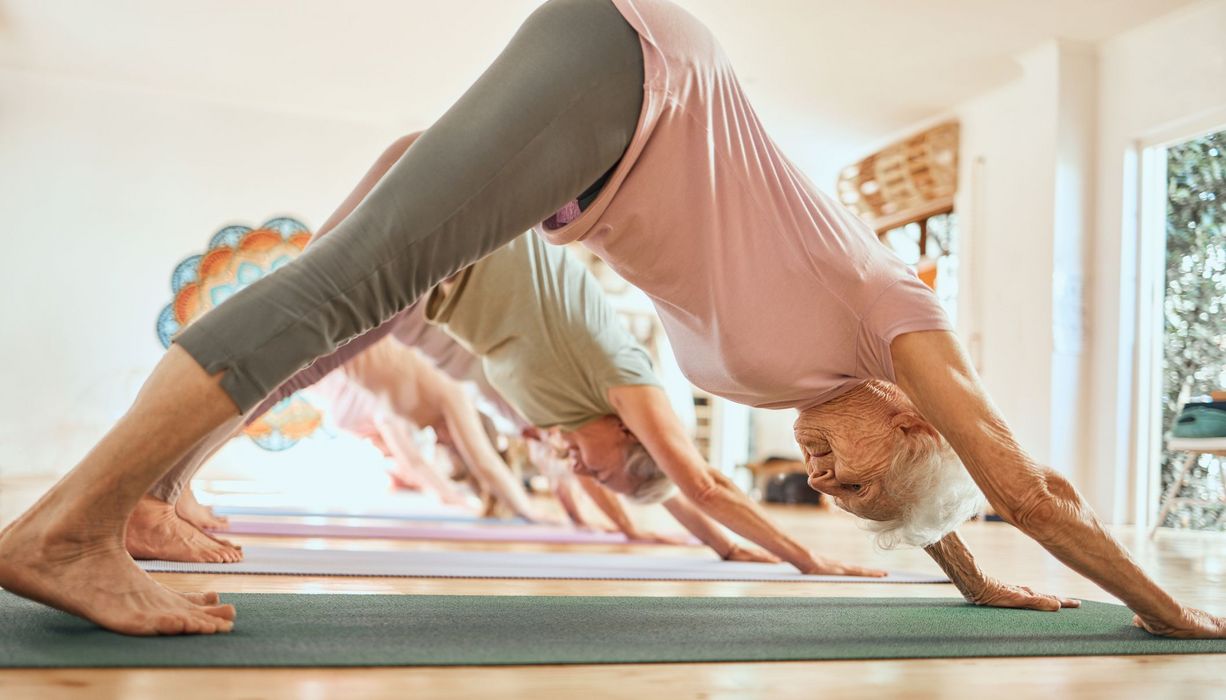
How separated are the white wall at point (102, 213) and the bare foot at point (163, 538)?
27.2 ft

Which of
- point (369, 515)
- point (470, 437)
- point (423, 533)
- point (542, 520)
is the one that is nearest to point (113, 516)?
point (423, 533)

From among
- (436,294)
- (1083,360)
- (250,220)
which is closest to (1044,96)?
(1083,360)

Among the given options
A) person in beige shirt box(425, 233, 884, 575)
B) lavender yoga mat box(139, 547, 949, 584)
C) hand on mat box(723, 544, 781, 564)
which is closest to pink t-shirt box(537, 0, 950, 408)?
lavender yoga mat box(139, 547, 949, 584)

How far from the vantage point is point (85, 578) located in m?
1.12

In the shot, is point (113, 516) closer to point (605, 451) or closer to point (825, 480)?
point (825, 480)

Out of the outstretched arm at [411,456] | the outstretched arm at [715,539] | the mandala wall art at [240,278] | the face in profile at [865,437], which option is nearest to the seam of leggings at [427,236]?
the face in profile at [865,437]

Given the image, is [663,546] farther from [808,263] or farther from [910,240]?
[910,240]

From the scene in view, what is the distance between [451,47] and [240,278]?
9.51 feet

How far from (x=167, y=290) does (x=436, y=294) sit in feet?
26.5

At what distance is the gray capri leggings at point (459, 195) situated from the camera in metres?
1.11

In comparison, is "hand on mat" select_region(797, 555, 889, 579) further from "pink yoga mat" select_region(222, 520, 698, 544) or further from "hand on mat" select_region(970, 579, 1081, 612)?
"pink yoga mat" select_region(222, 520, 698, 544)

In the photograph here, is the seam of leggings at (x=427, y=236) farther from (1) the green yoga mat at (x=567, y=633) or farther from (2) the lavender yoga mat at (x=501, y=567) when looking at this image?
(2) the lavender yoga mat at (x=501, y=567)

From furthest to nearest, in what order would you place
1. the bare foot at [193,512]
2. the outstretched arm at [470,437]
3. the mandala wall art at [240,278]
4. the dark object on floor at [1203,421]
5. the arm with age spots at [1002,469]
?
the mandala wall art at [240,278]
the dark object on floor at [1203,421]
the outstretched arm at [470,437]
the bare foot at [193,512]
the arm with age spots at [1002,469]

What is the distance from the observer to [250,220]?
10.2m
